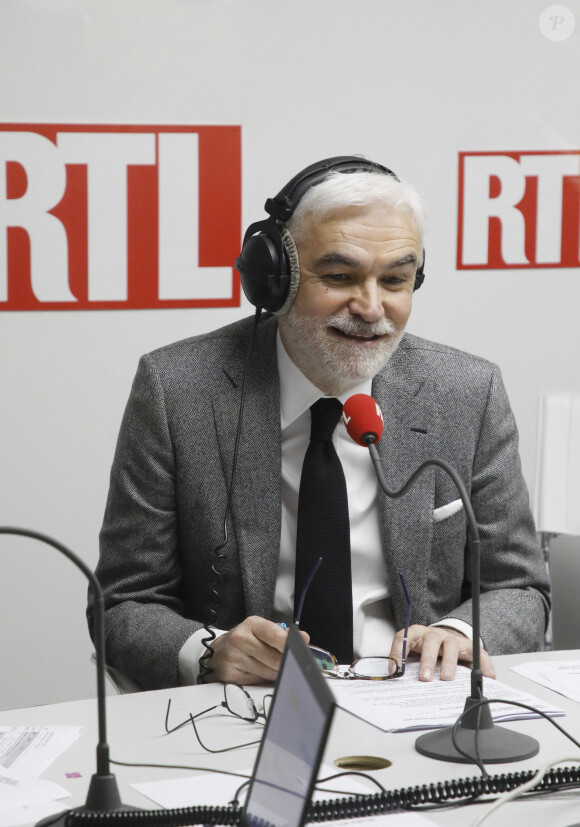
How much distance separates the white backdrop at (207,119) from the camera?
2584mm

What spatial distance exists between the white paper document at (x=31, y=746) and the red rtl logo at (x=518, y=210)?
1.96m

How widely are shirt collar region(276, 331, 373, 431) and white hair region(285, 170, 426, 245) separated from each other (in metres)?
0.22

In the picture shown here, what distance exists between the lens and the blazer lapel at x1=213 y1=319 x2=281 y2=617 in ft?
5.63

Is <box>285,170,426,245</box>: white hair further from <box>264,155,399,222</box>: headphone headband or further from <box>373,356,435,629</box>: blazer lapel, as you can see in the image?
<box>373,356,435,629</box>: blazer lapel

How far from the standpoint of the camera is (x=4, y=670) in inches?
107

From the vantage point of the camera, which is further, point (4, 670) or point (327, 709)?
point (4, 670)

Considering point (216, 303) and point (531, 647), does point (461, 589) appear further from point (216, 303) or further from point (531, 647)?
point (216, 303)

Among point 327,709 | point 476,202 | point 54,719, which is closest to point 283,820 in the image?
point 327,709

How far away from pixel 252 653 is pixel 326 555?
33 centimetres

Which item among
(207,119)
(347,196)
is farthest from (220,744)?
(207,119)

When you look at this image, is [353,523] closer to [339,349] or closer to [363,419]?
[339,349]

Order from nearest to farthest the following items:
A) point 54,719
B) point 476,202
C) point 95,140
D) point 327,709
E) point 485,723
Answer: point 327,709 < point 485,723 < point 54,719 < point 95,140 < point 476,202

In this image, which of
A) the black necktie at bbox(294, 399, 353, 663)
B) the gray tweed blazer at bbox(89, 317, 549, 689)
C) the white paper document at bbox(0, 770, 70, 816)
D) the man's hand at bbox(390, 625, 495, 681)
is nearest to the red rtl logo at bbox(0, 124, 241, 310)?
the gray tweed blazer at bbox(89, 317, 549, 689)

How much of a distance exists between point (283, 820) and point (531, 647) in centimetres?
101
